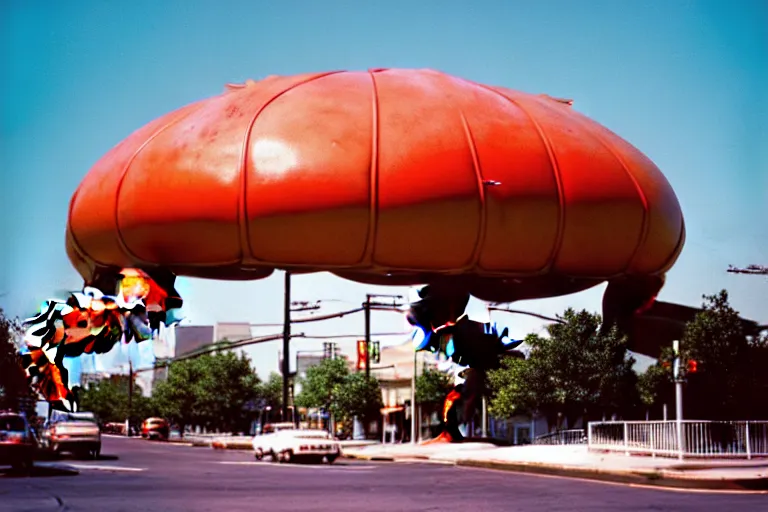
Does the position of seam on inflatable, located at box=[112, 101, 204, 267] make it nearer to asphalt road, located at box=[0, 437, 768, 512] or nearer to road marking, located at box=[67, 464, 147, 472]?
asphalt road, located at box=[0, 437, 768, 512]

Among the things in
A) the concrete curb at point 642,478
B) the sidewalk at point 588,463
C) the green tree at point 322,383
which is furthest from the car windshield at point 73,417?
the concrete curb at point 642,478

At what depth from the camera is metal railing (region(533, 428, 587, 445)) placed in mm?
7946

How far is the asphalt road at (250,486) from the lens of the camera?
4.63 meters

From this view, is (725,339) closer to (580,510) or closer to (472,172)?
(580,510)

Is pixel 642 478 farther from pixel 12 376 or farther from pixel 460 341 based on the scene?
pixel 12 376

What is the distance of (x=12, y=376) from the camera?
4078 mm

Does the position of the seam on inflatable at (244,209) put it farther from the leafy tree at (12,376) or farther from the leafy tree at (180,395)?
the leafy tree at (180,395)

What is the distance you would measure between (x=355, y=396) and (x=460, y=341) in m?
0.99

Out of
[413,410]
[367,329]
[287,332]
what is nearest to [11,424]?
[287,332]

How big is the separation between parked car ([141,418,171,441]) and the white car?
0.39 metres

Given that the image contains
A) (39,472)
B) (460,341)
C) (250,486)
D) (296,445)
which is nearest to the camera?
(39,472)

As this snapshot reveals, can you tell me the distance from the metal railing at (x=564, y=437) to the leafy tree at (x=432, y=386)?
5.69 feet

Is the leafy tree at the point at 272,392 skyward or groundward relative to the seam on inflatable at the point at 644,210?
groundward

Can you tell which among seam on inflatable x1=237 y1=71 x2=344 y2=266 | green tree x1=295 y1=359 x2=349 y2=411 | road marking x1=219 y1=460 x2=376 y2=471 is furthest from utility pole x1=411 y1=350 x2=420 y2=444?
seam on inflatable x1=237 y1=71 x2=344 y2=266
